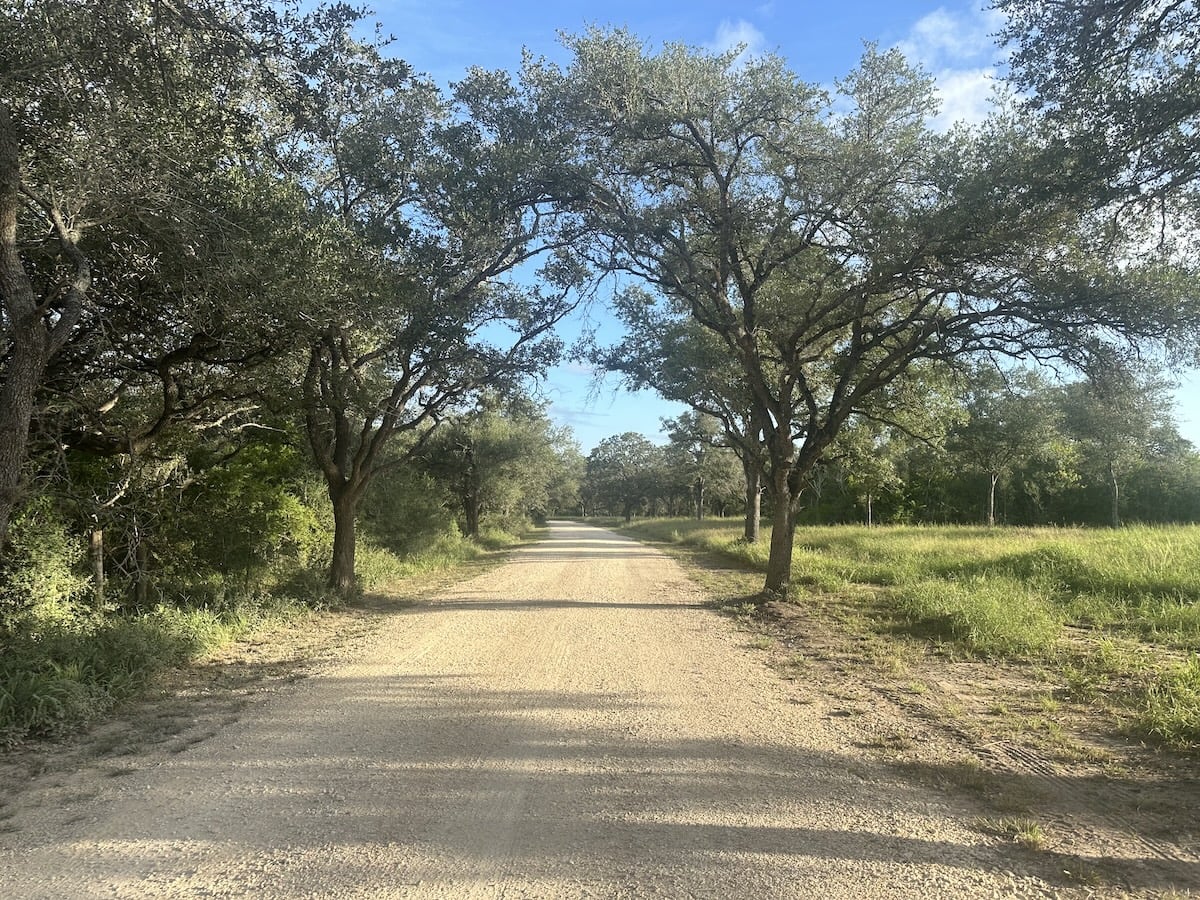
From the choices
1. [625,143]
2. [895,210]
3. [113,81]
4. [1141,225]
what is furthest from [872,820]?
[625,143]

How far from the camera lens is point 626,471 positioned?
95062 millimetres

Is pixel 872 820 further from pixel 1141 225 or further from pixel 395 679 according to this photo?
pixel 1141 225

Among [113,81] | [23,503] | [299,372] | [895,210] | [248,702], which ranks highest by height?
[895,210]

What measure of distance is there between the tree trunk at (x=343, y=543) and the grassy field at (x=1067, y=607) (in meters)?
8.20

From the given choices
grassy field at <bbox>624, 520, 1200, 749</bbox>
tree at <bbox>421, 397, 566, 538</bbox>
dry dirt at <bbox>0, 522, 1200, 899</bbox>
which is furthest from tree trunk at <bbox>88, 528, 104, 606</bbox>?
tree at <bbox>421, 397, 566, 538</bbox>

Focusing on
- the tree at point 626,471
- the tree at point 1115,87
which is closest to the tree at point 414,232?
the tree at point 1115,87

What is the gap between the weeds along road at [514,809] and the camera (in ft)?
10.7

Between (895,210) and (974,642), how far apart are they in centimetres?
639

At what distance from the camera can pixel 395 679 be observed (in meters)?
7.14

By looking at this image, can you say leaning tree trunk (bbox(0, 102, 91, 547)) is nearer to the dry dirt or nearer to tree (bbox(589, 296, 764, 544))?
the dry dirt

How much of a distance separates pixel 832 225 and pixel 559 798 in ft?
34.6

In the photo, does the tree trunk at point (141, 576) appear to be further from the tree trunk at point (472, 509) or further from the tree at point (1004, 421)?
the tree trunk at point (472, 509)

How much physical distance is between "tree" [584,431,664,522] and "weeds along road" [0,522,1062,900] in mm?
70920

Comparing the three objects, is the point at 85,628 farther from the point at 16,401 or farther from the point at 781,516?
the point at 781,516
